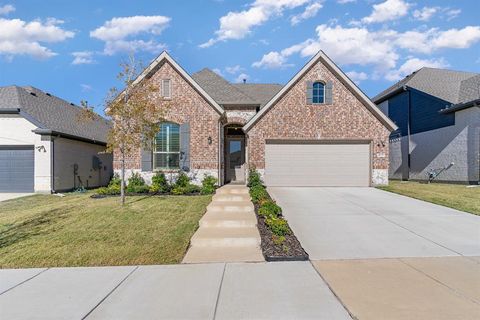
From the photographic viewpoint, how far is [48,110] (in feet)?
57.2

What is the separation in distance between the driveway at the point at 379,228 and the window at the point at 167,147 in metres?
5.93

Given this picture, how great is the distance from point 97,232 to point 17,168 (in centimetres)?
1109

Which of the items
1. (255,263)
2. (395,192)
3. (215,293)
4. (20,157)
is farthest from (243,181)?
(215,293)

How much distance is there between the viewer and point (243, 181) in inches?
703

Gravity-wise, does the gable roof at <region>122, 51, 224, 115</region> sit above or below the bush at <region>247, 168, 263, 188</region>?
above

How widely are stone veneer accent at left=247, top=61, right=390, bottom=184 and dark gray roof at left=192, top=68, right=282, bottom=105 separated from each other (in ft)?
7.36

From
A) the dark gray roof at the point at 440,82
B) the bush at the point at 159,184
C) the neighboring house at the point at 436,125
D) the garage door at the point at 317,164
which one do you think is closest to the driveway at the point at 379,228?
the garage door at the point at 317,164

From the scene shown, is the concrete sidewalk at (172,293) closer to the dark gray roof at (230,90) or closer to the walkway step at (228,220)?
the walkway step at (228,220)

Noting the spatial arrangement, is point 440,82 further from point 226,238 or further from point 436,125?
point 226,238

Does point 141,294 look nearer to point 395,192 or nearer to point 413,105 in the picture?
point 395,192

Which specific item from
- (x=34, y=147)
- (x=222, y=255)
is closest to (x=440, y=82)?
(x=222, y=255)

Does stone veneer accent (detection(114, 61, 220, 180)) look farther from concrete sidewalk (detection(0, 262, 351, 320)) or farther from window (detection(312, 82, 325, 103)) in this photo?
concrete sidewalk (detection(0, 262, 351, 320))

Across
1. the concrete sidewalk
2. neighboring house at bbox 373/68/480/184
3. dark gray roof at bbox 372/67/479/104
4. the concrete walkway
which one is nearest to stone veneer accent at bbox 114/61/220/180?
the concrete walkway

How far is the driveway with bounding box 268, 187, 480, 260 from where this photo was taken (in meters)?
5.98
